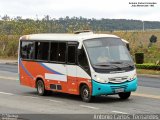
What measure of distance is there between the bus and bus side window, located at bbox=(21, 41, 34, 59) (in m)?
0.45

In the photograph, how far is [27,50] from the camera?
22984 mm

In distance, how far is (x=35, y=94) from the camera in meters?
23.1

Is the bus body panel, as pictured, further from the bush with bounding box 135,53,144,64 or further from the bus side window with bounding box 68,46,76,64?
the bush with bounding box 135,53,144,64

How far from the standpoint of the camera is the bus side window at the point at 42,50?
21.5 meters

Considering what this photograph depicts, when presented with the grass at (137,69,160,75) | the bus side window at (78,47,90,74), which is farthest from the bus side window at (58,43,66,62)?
the grass at (137,69,160,75)

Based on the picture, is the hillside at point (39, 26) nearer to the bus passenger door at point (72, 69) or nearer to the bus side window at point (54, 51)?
the bus side window at point (54, 51)

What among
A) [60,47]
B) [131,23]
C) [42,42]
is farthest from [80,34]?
[131,23]

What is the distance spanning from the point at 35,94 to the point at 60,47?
11.5ft

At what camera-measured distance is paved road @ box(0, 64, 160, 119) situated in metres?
16.4

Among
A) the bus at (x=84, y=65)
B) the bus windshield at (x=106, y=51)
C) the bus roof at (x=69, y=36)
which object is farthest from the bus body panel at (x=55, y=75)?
the bus roof at (x=69, y=36)

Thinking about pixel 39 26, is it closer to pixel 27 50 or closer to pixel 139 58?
pixel 139 58

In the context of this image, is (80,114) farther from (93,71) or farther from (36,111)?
(93,71)

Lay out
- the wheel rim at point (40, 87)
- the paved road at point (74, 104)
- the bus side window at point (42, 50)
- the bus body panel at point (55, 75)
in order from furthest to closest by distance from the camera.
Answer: the wheel rim at point (40, 87) < the bus side window at point (42, 50) < the bus body panel at point (55, 75) < the paved road at point (74, 104)

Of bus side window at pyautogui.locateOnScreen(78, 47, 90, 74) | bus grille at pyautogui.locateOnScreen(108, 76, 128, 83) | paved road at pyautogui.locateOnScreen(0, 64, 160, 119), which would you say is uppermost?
bus side window at pyautogui.locateOnScreen(78, 47, 90, 74)
